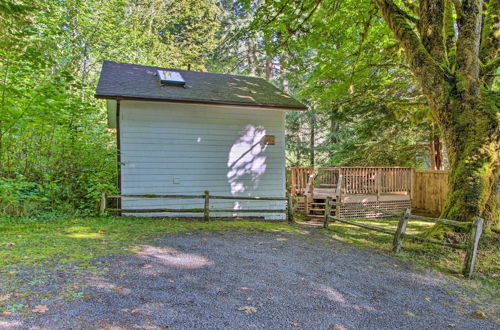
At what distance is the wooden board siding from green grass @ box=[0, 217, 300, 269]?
3.61 ft

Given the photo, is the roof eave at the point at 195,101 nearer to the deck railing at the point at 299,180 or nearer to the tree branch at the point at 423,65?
the tree branch at the point at 423,65

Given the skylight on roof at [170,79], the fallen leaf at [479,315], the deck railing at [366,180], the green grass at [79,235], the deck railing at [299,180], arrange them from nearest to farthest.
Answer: the fallen leaf at [479,315] → the green grass at [79,235] → the skylight on roof at [170,79] → the deck railing at [366,180] → the deck railing at [299,180]

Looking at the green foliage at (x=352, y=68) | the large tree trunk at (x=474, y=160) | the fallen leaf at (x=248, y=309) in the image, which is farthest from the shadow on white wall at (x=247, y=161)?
the fallen leaf at (x=248, y=309)

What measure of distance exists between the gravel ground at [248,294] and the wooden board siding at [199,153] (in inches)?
130

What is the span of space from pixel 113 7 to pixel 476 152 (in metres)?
15.6

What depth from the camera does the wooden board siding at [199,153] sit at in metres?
7.83

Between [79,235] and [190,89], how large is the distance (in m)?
5.21

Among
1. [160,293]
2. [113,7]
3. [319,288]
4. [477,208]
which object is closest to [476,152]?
[477,208]

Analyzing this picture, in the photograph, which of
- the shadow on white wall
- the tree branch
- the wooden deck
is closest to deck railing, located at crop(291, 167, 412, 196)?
the wooden deck

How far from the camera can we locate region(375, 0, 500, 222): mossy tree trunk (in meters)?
5.46

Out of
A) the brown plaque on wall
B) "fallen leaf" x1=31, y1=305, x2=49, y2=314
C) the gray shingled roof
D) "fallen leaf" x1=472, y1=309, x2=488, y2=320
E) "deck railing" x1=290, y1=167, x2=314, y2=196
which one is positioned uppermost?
the gray shingled roof

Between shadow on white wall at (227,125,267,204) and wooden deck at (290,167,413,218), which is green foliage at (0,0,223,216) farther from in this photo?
wooden deck at (290,167,413,218)

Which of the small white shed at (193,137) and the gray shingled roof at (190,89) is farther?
the small white shed at (193,137)

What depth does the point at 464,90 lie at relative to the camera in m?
5.72
